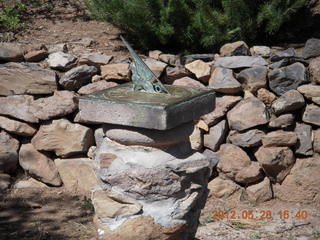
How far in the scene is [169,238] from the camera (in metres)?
2.95

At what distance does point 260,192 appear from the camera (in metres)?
4.68

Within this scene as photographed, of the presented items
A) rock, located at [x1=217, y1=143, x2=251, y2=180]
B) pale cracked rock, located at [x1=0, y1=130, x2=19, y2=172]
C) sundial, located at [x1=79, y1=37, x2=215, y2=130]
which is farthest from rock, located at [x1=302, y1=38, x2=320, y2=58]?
pale cracked rock, located at [x1=0, y1=130, x2=19, y2=172]

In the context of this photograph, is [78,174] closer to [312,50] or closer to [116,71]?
[116,71]

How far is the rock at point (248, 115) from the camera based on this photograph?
4652mm

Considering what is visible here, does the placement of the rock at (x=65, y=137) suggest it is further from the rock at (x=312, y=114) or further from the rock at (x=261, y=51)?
the rock at (x=312, y=114)

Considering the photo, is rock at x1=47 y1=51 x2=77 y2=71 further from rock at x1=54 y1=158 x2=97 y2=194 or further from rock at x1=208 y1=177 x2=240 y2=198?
rock at x1=208 y1=177 x2=240 y2=198

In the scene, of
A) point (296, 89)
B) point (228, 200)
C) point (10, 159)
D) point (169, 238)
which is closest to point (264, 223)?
point (228, 200)

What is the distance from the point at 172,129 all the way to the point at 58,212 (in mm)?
1987

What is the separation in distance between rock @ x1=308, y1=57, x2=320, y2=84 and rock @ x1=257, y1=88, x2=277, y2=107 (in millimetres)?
405

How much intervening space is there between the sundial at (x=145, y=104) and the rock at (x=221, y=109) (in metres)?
1.53

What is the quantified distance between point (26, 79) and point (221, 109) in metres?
1.98

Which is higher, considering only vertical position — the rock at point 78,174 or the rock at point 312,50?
the rock at point 312,50

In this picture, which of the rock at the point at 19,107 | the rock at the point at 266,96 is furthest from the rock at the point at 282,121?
the rock at the point at 19,107

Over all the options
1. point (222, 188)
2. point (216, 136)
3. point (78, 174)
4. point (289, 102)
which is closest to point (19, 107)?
point (78, 174)
